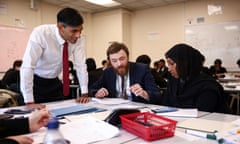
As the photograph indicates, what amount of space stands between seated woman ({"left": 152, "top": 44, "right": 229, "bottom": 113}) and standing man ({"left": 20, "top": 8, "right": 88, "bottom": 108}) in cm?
A: 74

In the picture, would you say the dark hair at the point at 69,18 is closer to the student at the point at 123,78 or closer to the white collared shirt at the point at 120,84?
the student at the point at 123,78

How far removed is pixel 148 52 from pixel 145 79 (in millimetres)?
4678

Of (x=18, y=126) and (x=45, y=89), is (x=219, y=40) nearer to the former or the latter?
(x=45, y=89)

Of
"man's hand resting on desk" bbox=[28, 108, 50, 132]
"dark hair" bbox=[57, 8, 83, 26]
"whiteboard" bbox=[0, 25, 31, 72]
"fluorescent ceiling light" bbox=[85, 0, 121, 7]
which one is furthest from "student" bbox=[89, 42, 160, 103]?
"fluorescent ceiling light" bbox=[85, 0, 121, 7]

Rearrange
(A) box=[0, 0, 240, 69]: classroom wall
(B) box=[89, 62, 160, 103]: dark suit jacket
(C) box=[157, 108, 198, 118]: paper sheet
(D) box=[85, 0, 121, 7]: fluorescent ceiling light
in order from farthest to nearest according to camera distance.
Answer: (D) box=[85, 0, 121, 7]: fluorescent ceiling light < (A) box=[0, 0, 240, 69]: classroom wall < (B) box=[89, 62, 160, 103]: dark suit jacket < (C) box=[157, 108, 198, 118]: paper sheet

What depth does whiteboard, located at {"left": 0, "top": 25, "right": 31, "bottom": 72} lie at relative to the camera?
16.2 feet

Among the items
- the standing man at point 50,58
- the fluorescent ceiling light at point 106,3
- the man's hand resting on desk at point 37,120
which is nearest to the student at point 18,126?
the man's hand resting on desk at point 37,120

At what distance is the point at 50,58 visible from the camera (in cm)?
184

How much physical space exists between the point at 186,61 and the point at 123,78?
0.61m

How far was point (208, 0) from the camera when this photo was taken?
5.72 meters

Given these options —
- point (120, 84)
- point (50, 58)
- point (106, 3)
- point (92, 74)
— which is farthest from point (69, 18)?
point (106, 3)

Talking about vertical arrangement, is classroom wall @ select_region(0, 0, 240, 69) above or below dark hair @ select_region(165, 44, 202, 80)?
above

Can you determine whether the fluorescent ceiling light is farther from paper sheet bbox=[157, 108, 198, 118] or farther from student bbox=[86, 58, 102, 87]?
paper sheet bbox=[157, 108, 198, 118]

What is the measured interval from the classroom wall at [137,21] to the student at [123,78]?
386 centimetres
